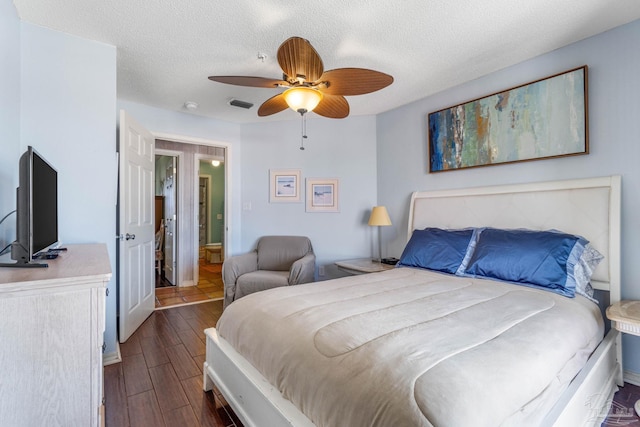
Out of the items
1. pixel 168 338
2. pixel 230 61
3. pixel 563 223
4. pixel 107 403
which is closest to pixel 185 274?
pixel 168 338

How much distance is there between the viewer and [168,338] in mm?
2680

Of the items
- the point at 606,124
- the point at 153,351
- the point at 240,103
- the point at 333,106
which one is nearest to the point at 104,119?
the point at 240,103

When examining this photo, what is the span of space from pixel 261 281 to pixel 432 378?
8.10ft

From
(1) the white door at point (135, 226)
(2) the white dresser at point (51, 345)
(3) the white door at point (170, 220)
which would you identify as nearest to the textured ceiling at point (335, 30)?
(1) the white door at point (135, 226)

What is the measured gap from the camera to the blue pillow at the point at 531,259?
1.88 metres

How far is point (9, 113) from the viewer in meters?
1.79

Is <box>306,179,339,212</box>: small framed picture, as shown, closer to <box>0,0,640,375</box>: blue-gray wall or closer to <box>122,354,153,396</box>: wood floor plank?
<box>0,0,640,375</box>: blue-gray wall

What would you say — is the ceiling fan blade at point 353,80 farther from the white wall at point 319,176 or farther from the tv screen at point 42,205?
the white wall at point 319,176

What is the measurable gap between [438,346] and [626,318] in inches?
51.1

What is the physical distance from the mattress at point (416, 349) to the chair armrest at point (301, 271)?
1.25 m

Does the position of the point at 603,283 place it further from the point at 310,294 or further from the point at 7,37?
the point at 7,37

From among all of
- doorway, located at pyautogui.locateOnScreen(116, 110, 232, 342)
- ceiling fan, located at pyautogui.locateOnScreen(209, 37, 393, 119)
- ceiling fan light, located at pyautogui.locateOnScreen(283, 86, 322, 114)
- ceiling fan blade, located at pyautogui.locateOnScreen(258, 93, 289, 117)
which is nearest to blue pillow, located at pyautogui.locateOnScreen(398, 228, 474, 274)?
ceiling fan, located at pyautogui.locateOnScreen(209, 37, 393, 119)

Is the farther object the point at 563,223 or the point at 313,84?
the point at 563,223

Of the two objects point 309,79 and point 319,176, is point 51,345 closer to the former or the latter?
point 309,79
